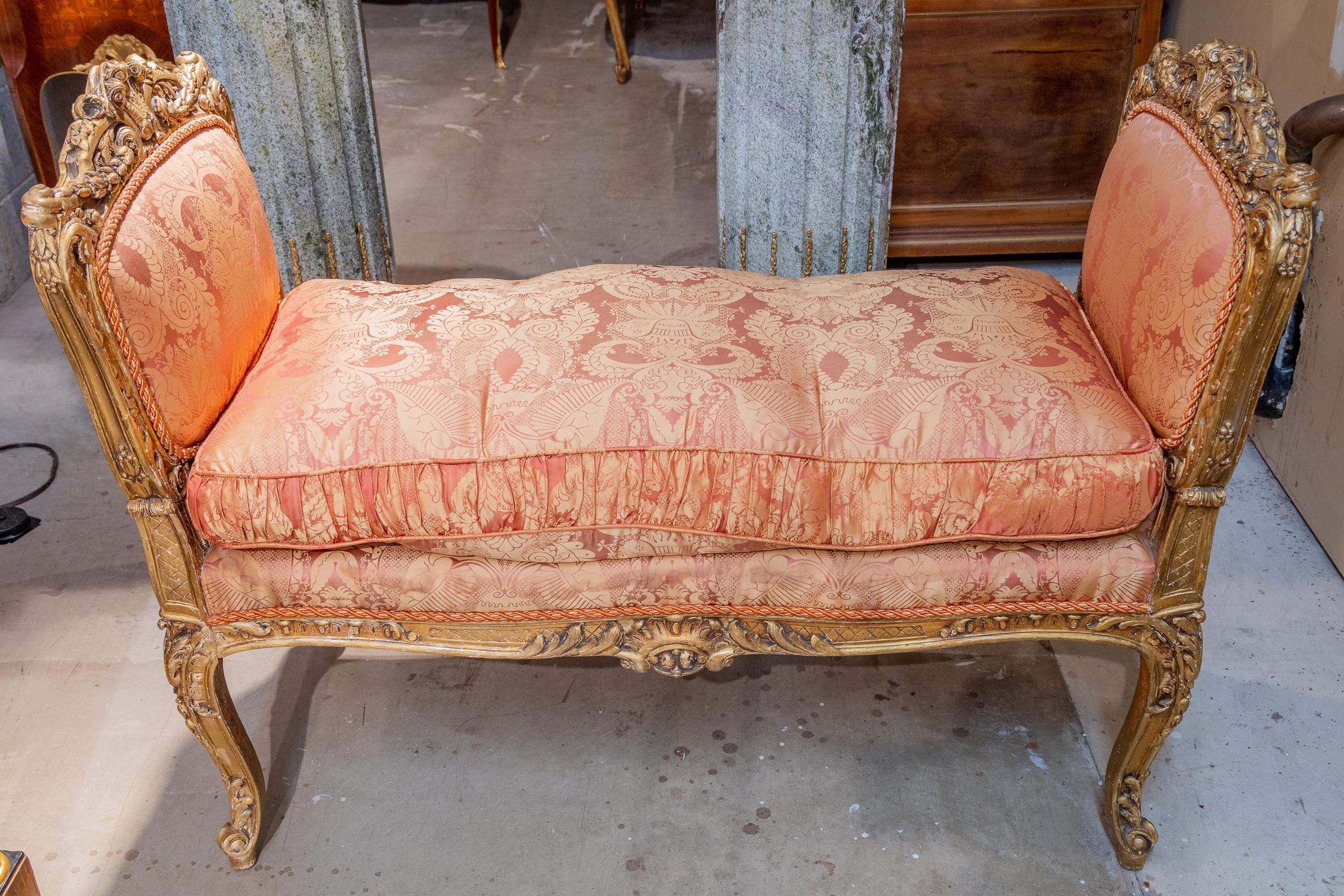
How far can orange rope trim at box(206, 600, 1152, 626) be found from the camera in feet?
4.75

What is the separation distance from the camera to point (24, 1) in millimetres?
2516

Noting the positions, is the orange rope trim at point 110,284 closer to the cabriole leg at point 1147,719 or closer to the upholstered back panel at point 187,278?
the upholstered back panel at point 187,278

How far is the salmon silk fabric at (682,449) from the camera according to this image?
4.49 feet

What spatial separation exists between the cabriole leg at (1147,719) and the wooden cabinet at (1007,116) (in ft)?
5.54

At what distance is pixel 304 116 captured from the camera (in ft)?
7.50

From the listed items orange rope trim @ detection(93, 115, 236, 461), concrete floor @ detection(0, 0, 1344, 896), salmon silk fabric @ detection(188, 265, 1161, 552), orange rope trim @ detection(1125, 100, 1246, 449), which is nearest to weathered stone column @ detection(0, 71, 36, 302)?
concrete floor @ detection(0, 0, 1344, 896)

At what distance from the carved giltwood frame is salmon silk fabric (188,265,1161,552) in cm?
7

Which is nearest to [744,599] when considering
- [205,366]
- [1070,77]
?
[205,366]

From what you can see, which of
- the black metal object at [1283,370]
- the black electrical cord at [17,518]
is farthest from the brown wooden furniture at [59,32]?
the black metal object at [1283,370]

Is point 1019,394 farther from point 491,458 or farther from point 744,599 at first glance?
point 491,458

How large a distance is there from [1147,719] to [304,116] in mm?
1869

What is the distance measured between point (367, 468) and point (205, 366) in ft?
0.85

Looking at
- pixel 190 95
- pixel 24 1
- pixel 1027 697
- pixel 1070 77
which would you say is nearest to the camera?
pixel 190 95

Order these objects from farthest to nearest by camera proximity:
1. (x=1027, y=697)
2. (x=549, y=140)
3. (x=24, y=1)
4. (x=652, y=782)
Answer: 1. (x=549, y=140)
2. (x=24, y=1)
3. (x=1027, y=697)
4. (x=652, y=782)
